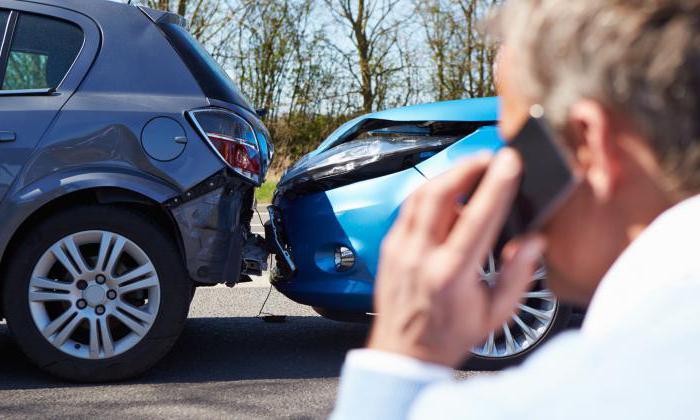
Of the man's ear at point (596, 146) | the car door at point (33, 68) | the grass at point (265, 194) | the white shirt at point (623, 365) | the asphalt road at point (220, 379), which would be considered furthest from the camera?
the grass at point (265, 194)

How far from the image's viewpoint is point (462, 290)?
0.70 metres

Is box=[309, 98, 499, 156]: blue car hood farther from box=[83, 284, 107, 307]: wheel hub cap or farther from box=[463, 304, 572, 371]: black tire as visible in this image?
box=[83, 284, 107, 307]: wheel hub cap

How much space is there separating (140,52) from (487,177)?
369cm

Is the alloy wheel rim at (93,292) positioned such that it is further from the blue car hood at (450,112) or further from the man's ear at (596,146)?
the man's ear at (596,146)

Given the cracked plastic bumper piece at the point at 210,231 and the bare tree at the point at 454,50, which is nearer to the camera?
the cracked plastic bumper piece at the point at 210,231

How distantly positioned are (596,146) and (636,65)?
0.24 ft

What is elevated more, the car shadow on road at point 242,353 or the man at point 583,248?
the man at point 583,248

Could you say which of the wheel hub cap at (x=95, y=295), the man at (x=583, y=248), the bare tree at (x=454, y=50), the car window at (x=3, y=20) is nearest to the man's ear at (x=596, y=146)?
the man at (x=583, y=248)

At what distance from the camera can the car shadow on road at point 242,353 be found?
428cm

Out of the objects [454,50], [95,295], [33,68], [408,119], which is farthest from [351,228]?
[454,50]

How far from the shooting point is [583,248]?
2.63 feet

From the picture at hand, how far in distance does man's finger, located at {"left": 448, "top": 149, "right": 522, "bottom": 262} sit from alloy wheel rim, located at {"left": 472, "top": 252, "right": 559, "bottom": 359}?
12.0ft

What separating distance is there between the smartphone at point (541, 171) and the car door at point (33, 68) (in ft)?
11.7

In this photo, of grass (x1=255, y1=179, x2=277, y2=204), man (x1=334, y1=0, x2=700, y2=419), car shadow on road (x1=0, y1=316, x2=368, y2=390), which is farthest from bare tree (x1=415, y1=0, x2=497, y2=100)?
man (x1=334, y1=0, x2=700, y2=419)
